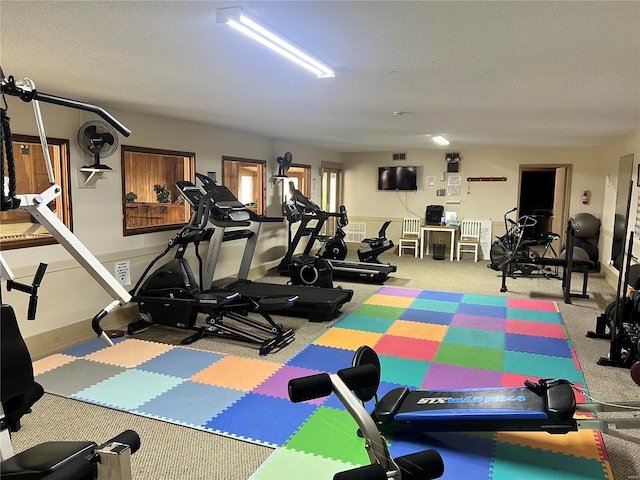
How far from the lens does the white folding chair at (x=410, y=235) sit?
1002cm

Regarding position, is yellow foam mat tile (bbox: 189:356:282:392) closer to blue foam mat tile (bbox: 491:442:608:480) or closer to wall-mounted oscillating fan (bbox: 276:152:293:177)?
blue foam mat tile (bbox: 491:442:608:480)

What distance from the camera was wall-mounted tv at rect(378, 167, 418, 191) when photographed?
33.9 ft

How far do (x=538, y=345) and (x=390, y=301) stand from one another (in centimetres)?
211

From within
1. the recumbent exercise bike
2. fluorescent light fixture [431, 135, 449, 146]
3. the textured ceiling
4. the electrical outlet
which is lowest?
the recumbent exercise bike

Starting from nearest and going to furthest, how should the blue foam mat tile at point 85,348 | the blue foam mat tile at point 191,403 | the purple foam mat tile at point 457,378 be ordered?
the blue foam mat tile at point 191,403 < the purple foam mat tile at point 457,378 < the blue foam mat tile at point 85,348

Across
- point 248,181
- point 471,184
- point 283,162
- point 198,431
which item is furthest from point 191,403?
point 471,184

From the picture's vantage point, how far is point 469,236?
9773 millimetres

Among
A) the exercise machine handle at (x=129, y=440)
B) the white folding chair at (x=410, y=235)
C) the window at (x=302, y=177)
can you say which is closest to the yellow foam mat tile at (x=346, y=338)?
the exercise machine handle at (x=129, y=440)

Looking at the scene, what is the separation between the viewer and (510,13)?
2.11m

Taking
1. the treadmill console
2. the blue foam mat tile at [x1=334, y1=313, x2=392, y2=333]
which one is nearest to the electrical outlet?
the treadmill console

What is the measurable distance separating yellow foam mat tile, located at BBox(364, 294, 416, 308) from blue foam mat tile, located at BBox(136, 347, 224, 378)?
263cm

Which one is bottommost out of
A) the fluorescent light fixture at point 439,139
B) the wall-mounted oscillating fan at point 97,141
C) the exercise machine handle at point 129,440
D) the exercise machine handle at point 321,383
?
the exercise machine handle at point 129,440

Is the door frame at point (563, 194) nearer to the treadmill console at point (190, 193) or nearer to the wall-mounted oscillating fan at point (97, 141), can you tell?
the treadmill console at point (190, 193)

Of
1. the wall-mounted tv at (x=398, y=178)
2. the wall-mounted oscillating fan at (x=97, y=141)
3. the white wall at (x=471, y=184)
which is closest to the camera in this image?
the wall-mounted oscillating fan at (x=97, y=141)
